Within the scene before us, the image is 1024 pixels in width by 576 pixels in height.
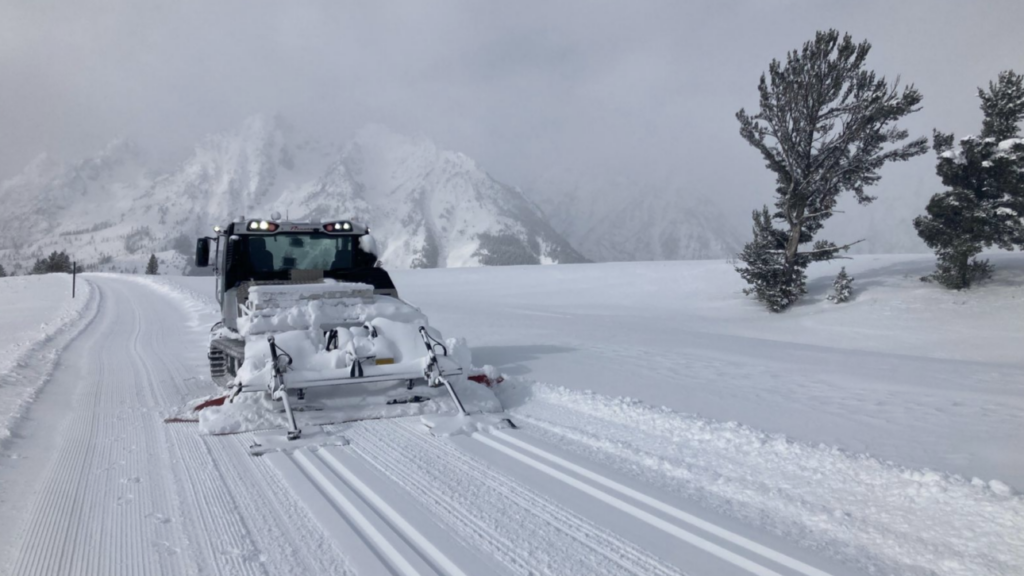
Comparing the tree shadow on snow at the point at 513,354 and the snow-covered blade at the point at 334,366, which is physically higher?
the snow-covered blade at the point at 334,366

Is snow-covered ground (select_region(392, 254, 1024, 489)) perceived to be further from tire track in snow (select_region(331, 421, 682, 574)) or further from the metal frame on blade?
tire track in snow (select_region(331, 421, 682, 574))

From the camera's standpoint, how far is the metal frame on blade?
593 centimetres

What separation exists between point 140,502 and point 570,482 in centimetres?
322

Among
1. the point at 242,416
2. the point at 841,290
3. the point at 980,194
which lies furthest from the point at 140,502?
the point at 980,194

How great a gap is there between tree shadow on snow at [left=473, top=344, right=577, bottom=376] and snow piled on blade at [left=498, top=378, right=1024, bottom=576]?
352 cm

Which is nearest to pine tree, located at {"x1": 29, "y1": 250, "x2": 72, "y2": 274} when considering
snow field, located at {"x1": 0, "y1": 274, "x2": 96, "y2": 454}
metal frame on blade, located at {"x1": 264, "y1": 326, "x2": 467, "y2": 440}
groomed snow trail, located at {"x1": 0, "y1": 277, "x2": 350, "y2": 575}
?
snow field, located at {"x1": 0, "y1": 274, "x2": 96, "y2": 454}

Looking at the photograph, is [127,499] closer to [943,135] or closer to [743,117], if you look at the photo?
[743,117]

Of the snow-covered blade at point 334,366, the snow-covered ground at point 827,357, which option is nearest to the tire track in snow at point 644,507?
the snow-covered blade at point 334,366

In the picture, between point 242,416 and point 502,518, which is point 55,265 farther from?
point 502,518

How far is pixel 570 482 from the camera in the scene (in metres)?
4.72

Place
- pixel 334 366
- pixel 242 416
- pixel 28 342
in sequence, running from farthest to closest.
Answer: pixel 28 342
pixel 334 366
pixel 242 416

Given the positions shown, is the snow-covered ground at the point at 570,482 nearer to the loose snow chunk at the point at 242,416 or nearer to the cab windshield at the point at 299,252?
the loose snow chunk at the point at 242,416

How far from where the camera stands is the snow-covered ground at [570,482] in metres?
3.56

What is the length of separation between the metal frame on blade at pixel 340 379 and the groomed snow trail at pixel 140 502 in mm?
558
